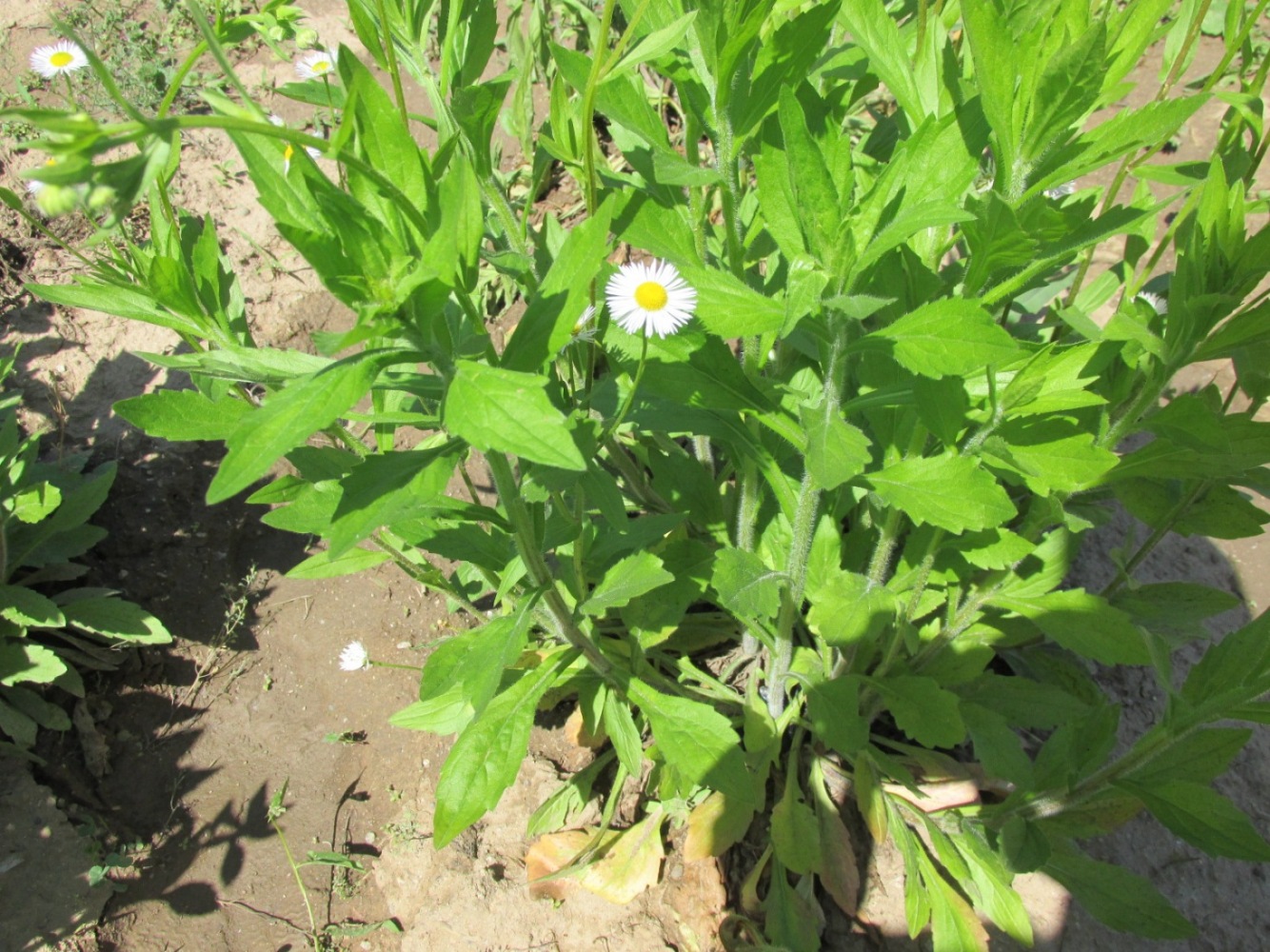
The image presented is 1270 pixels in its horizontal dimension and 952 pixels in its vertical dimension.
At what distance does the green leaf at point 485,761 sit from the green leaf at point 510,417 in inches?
29.7

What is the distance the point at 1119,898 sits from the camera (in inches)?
77.3

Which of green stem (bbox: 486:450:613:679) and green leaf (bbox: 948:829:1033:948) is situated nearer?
green stem (bbox: 486:450:613:679)

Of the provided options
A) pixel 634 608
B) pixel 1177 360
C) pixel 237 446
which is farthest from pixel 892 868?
pixel 237 446

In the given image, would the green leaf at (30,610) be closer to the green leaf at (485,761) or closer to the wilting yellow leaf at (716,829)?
the green leaf at (485,761)

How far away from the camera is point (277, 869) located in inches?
102

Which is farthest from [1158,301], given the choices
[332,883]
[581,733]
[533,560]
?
[332,883]

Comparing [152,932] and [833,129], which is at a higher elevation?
[833,129]

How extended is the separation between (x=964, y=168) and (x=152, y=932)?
2.86 meters

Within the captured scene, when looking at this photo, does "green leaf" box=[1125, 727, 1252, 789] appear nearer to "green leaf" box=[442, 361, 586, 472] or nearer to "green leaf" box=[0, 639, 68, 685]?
"green leaf" box=[442, 361, 586, 472]

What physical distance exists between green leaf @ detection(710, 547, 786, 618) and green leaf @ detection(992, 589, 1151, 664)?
2.05 ft

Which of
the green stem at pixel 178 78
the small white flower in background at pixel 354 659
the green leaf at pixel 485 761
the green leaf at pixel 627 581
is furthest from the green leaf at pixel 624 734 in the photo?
the green stem at pixel 178 78

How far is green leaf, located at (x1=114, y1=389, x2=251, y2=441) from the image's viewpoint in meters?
1.49

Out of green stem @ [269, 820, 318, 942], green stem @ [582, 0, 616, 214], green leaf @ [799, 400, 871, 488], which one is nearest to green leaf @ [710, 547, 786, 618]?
green leaf @ [799, 400, 871, 488]

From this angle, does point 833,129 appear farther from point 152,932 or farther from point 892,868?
point 152,932
